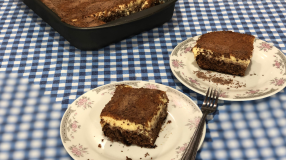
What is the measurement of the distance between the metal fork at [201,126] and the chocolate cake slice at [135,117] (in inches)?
7.0

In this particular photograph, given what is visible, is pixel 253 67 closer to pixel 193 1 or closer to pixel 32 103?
pixel 193 1

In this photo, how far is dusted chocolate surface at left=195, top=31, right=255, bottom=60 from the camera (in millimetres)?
1559

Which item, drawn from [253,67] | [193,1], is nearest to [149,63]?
[253,67]

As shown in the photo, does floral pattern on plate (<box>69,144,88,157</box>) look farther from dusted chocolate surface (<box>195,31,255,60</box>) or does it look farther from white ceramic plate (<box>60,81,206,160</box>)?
dusted chocolate surface (<box>195,31,255,60</box>)

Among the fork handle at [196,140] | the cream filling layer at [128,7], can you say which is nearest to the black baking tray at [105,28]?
the cream filling layer at [128,7]

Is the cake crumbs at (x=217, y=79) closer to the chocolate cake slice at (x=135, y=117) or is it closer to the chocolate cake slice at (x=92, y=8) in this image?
the chocolate cake slice at (x=135, y=117)

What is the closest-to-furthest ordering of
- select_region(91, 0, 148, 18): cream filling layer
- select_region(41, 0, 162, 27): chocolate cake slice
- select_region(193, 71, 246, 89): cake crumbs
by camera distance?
1. select_region(193, 71, 246, 89): cake crumbs
2. select_region(41, 0, 162, 27): chocolate cake slice
3. select_region(91, 0, 148, 18): cream filling layer

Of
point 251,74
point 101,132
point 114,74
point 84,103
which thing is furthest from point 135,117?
point 251,74

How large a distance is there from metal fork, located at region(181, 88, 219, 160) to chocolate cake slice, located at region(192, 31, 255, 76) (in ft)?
0.86

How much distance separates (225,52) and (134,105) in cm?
→ 70

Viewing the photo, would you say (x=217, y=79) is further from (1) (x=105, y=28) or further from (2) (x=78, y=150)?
(2) (x=78, y=150)

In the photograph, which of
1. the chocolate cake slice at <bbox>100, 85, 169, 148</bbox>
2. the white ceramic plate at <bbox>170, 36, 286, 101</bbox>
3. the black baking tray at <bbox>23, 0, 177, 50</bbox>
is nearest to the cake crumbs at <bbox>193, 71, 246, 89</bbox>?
the white ceramic plate at <bbox>170, 36, 286, 101</bbox>

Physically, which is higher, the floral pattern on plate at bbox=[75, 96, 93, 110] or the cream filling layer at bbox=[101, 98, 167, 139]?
the cream filling layer at bbox=[101, 98, 167, 139]

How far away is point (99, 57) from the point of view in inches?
69.8
